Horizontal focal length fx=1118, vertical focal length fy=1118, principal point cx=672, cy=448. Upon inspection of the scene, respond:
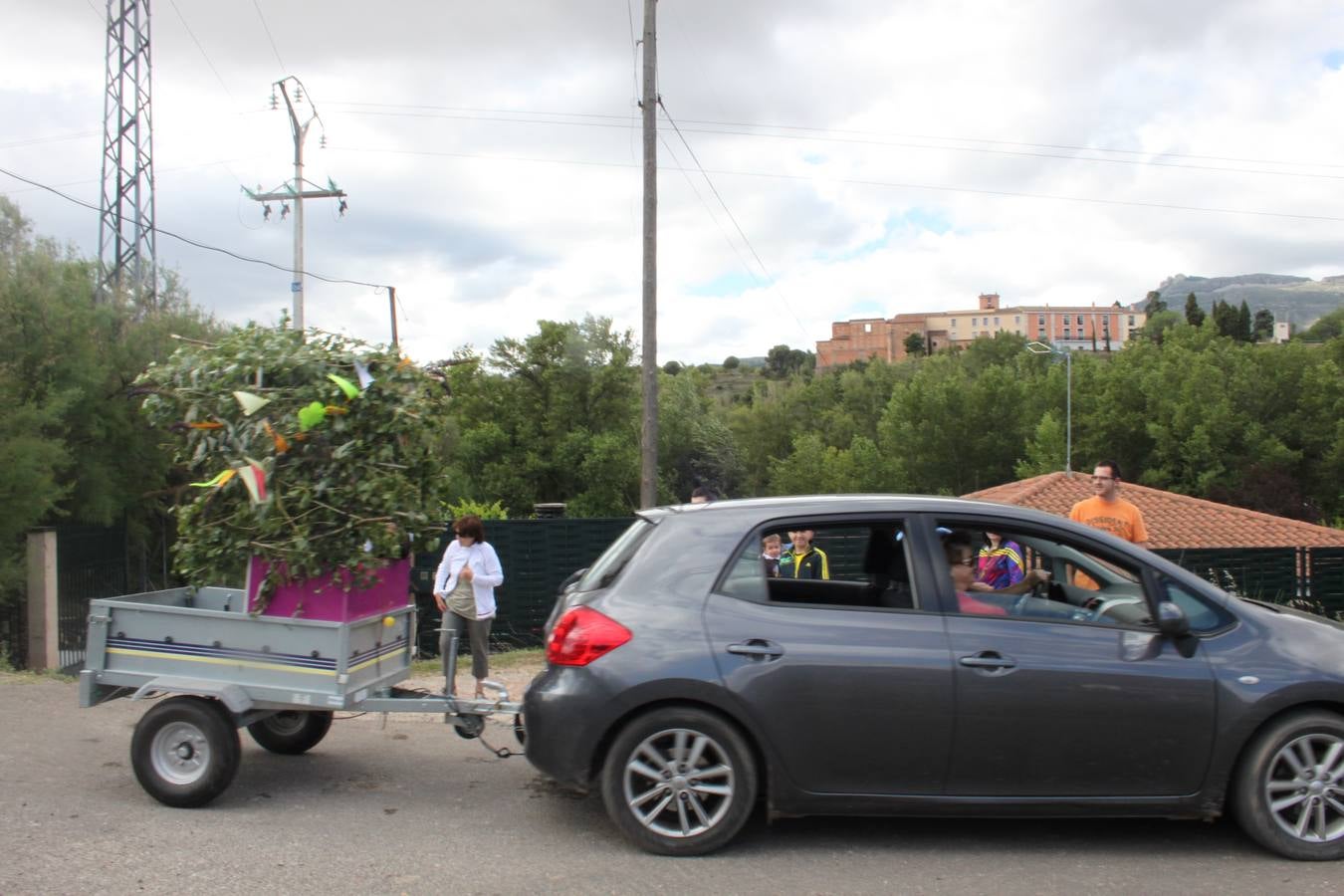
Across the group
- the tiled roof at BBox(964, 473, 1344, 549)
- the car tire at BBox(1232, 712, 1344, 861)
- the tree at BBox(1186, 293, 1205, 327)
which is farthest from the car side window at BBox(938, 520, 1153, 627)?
the tree at BBox(1186, 293, 1205, 327)

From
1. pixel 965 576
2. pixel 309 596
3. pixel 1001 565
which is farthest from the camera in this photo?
pixel 1001 565

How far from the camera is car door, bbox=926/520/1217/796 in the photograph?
5035 mm

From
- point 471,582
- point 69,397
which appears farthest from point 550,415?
point 471,582

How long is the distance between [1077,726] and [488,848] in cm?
278

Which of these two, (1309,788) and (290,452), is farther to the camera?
(290,452)

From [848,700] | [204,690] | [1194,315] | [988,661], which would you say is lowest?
[204,690]

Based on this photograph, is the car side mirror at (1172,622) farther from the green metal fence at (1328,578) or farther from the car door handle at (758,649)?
the green metal fence at (1328,578)

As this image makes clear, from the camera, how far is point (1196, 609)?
5273 mm

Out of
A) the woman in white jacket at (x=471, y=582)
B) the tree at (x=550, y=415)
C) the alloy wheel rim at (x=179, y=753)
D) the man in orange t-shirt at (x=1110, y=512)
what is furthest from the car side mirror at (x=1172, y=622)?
the tree at (x=550, y=415)

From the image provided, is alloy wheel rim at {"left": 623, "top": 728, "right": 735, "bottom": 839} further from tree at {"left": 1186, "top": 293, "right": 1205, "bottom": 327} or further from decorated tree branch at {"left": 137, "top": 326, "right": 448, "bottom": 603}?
tree at {"left": 1186, "top": 293, "right": 1205, "bottom": 327}

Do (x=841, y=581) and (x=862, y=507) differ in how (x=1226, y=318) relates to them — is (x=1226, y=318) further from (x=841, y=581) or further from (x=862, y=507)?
(x=862, y=507)

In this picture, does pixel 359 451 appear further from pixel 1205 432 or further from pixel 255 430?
pixel 1205 432

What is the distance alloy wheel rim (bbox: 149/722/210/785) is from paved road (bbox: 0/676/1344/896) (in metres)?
0.18

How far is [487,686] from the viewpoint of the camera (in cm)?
611
